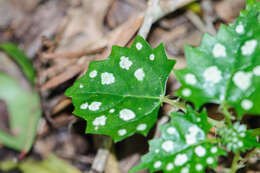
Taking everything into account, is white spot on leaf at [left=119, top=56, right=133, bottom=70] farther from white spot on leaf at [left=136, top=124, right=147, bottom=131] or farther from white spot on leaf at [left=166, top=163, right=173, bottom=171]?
white spot on leaf at [left=166, top=163, right=173, bottom=171]

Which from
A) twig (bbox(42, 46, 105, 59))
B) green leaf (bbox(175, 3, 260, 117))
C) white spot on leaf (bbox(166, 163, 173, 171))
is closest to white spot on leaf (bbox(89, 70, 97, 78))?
green leaf (bbox(175, 3, 260, 117))

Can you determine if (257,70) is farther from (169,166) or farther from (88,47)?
(88,47)

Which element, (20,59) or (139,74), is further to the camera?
(20,59)

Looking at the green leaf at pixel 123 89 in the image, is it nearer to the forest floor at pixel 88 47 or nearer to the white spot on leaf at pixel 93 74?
the white spot on leaf at pixel 93 74

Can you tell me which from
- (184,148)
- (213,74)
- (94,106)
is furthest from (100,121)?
(213,74)

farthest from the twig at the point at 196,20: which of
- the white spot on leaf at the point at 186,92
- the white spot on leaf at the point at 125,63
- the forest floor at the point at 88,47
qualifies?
the white spot on leaf at the point at 186,92
